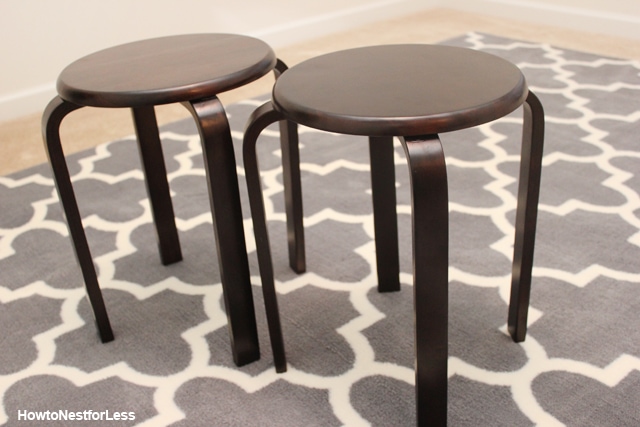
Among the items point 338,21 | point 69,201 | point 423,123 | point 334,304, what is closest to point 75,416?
point 69,201

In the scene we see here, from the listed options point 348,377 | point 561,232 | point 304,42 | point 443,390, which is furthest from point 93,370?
point 304,42

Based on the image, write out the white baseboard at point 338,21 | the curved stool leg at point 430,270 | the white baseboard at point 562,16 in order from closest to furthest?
the curved stool leg at point 430,270 < the white baseboard at point 562,16 < the white baseboard at point 338,21

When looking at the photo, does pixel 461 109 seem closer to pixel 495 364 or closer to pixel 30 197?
pixel 495 364

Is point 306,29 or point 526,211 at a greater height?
point 526,211

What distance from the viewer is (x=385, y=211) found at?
1.33 m

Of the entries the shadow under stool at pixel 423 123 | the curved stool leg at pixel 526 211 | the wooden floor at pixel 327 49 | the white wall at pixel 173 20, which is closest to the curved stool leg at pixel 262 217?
the shadow under stool at pixel 423 123

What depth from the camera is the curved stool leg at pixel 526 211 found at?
3.52ft

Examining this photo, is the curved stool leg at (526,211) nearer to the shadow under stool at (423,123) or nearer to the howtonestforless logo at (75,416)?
the shadow under stool at (423,123)

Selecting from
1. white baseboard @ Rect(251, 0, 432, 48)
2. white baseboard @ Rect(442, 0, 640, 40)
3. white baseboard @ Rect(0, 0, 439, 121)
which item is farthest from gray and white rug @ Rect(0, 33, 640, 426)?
white baseboard @ Rect(251, 0, 432, 48)

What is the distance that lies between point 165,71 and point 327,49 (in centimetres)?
227

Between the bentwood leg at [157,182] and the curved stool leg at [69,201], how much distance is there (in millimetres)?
247

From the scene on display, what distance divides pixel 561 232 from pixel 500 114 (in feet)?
2.51

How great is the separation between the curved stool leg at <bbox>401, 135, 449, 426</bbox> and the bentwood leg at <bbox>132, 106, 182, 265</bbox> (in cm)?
72

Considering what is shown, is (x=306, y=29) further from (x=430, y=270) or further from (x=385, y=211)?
(x=430, y=270)
